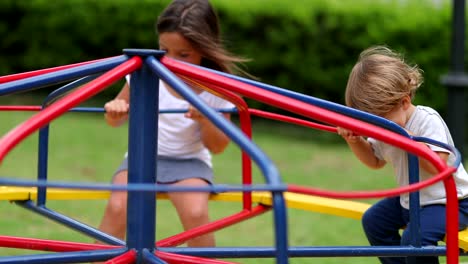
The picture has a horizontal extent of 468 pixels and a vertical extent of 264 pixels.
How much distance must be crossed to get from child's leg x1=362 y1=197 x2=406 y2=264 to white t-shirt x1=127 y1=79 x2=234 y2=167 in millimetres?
872

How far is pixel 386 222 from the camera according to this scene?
3.22 metres

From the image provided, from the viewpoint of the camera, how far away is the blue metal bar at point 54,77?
2273mm

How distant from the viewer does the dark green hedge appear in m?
8.30

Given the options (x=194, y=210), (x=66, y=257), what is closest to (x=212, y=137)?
(x=194, y=210)

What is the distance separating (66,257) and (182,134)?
1539 mm

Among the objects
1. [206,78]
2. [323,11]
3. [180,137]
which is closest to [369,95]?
[206,78]

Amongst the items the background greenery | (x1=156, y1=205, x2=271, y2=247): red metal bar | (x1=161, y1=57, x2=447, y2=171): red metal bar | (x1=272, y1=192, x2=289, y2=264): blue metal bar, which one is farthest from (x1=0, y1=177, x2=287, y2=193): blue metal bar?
Answer: the background greenery

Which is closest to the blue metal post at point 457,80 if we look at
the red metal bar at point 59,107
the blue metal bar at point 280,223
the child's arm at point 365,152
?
the child's arm at point 365,152

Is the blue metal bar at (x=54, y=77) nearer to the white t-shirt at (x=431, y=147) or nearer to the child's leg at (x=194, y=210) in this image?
the white t-shirt at (x=431, y=147)

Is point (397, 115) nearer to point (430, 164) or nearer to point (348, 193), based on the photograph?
point (430, 164)

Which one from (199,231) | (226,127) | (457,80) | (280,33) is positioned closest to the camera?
(226,127)

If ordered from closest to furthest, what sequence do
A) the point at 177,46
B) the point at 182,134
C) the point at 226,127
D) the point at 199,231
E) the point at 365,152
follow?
the point at 226,127 < the point at 199,231 < the point at 365,152 < the point at 177,46 < the point at 182,134

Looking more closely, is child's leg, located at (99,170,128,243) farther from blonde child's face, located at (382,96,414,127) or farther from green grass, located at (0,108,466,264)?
blonde child's face, located at (382,96,414,127)

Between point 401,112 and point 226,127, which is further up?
point 401,112
